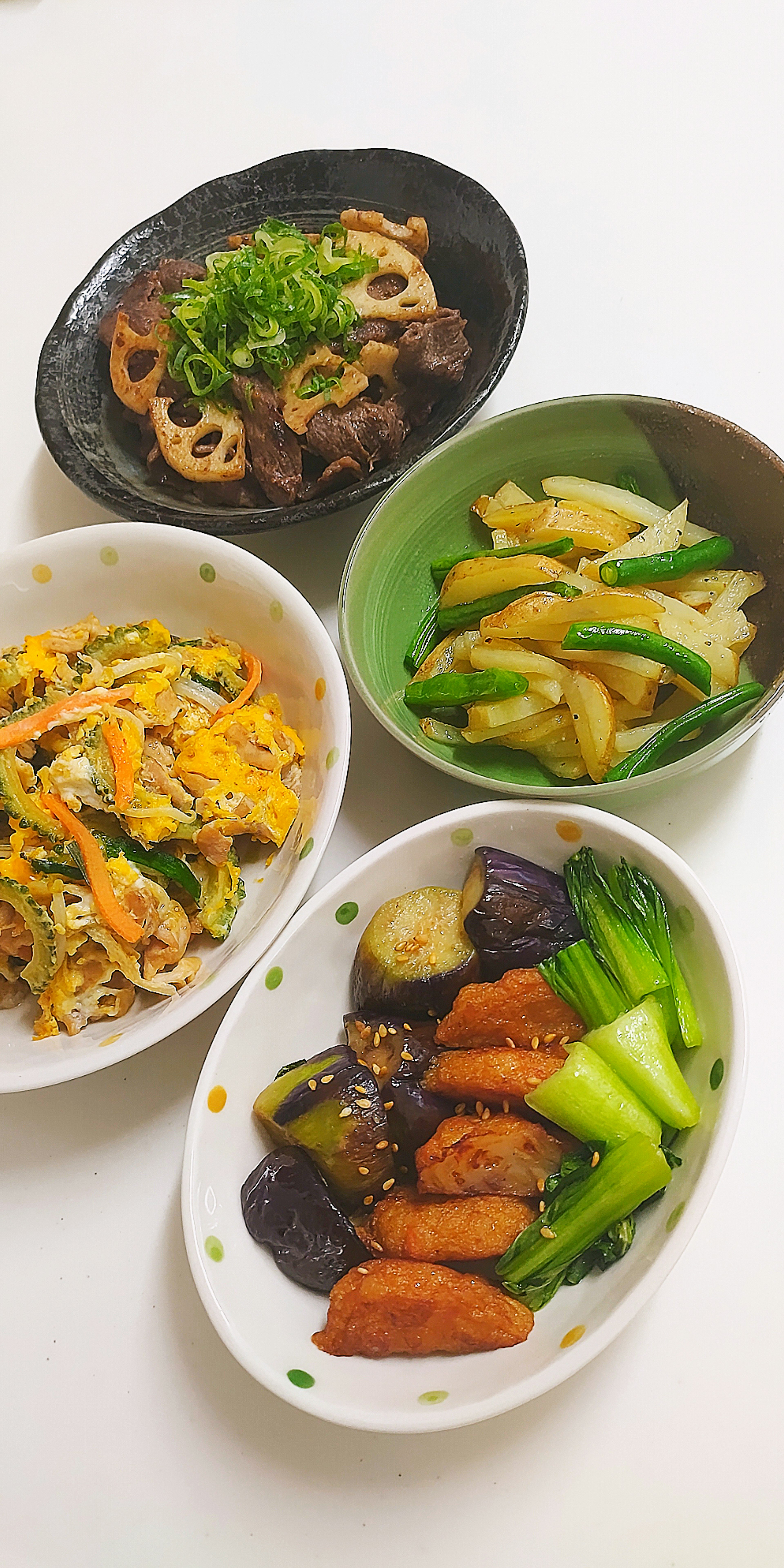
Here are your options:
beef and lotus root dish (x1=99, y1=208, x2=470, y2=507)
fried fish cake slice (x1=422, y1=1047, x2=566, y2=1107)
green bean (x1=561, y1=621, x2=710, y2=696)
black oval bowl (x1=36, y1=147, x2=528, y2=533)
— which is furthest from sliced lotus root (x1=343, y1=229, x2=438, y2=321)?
fried fish cake slice (x1=422, y1=1047, x2=566, y2=1107)

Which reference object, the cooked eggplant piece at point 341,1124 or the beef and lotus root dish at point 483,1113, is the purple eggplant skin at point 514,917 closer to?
the beef and lotus root dish at point 483,1113

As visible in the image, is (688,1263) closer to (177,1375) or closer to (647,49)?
(177,1375)

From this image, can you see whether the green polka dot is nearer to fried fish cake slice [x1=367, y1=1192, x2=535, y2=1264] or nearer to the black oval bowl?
fried fish cake slice [x1=367, y1=1192, x2=535, y2=1264]

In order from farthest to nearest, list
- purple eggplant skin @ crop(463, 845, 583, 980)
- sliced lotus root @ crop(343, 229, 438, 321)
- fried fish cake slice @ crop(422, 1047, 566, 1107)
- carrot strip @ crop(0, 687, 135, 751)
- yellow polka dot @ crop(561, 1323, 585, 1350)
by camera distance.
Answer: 1. sliced lotus root @ crop(343, 229, 438, 321)
2. carrot strip @ crop(0, 687, 135, 751)
3. purple eggplant skin @ crop(463, 845, 583, 980)
4. fried fish cake slice @ crop(422, 1047, 566, 1107)
5. yellow polka dot @ crop(561, 1323, 585, 1350)

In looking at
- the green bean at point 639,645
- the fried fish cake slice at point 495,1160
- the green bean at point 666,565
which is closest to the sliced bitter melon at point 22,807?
the fried fish cake slice at point 495,1160

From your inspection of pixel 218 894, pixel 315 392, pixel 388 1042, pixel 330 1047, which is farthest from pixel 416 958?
pixel 315 392

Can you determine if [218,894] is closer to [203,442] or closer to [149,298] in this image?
[203,442]
